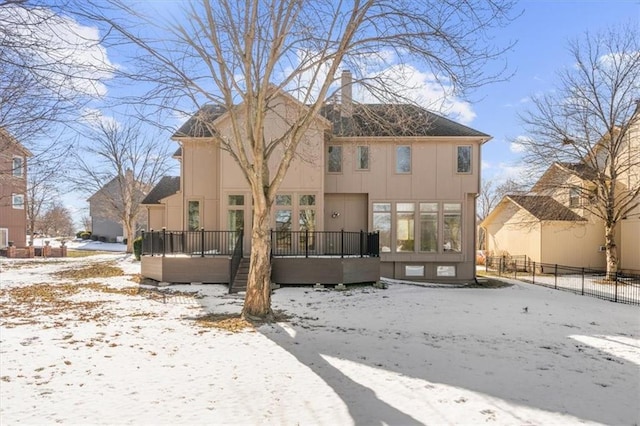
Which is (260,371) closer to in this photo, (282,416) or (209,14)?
(282,416)

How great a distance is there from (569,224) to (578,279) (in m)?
3.91

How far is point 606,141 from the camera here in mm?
19266

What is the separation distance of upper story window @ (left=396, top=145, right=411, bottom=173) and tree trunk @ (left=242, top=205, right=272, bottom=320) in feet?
31.2

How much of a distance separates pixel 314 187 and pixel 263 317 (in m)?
7.78

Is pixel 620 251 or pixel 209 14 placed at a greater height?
pixel 209 14

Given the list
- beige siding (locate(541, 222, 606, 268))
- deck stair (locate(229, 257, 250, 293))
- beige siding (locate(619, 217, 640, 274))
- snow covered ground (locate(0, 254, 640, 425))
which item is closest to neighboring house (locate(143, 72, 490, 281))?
deck stair (locate(229, 257, 250, 293))

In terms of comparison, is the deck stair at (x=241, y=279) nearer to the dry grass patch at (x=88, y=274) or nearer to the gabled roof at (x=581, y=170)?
the dry grass patch at (x=88, y=274)

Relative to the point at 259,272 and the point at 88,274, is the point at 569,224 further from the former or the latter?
the point at 88,274

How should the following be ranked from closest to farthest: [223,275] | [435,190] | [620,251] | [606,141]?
[223,275] → [435,190] → [606,141] → [620,251]

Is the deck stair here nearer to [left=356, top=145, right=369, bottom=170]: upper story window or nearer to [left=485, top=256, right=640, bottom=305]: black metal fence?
[left=356, top=145, right=369, bottom=170]: upper story window

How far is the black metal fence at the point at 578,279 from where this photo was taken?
48.2 ft

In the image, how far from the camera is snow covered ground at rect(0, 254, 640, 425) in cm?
398

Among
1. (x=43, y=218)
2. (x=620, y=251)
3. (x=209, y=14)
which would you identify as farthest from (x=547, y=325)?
(x=43, y=218)

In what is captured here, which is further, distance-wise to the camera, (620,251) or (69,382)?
(620,251)
